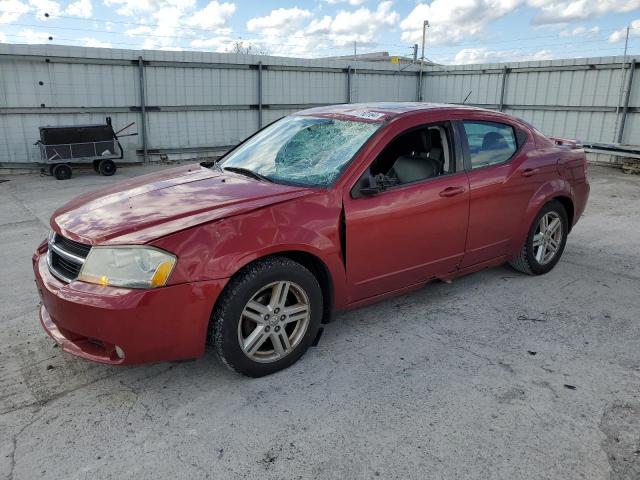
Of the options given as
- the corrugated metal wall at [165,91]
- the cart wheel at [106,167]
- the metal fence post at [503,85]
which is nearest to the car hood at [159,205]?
the cart wheel at [106,167]

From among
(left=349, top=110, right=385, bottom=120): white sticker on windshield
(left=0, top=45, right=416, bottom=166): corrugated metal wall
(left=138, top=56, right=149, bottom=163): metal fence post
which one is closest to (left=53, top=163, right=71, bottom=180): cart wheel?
(left=0, top=45, right=416, bottom=166): corrugated metal wall

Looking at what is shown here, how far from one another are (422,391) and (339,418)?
56 cm

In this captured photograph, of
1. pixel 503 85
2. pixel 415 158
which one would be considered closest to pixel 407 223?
pixel 415 158

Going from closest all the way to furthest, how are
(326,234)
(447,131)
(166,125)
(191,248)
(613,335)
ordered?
(191,248)
(326,234)
(613,335)
(447,131)
(166,125)

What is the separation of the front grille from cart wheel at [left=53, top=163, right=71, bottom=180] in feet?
28.4

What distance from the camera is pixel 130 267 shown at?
8.91 feet

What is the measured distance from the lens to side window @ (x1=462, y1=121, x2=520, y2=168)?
413cm

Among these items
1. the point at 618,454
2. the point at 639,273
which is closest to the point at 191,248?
the point at 618,454

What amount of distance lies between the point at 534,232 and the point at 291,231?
2.64 metres

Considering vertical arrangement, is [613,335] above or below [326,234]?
below

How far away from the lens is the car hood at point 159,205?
2855 millimetres

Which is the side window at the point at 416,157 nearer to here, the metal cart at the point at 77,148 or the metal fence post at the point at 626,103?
the metal cart at the point at 77,148

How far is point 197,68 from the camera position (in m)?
13.4

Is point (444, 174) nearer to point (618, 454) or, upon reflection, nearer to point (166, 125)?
point (618, 454)
